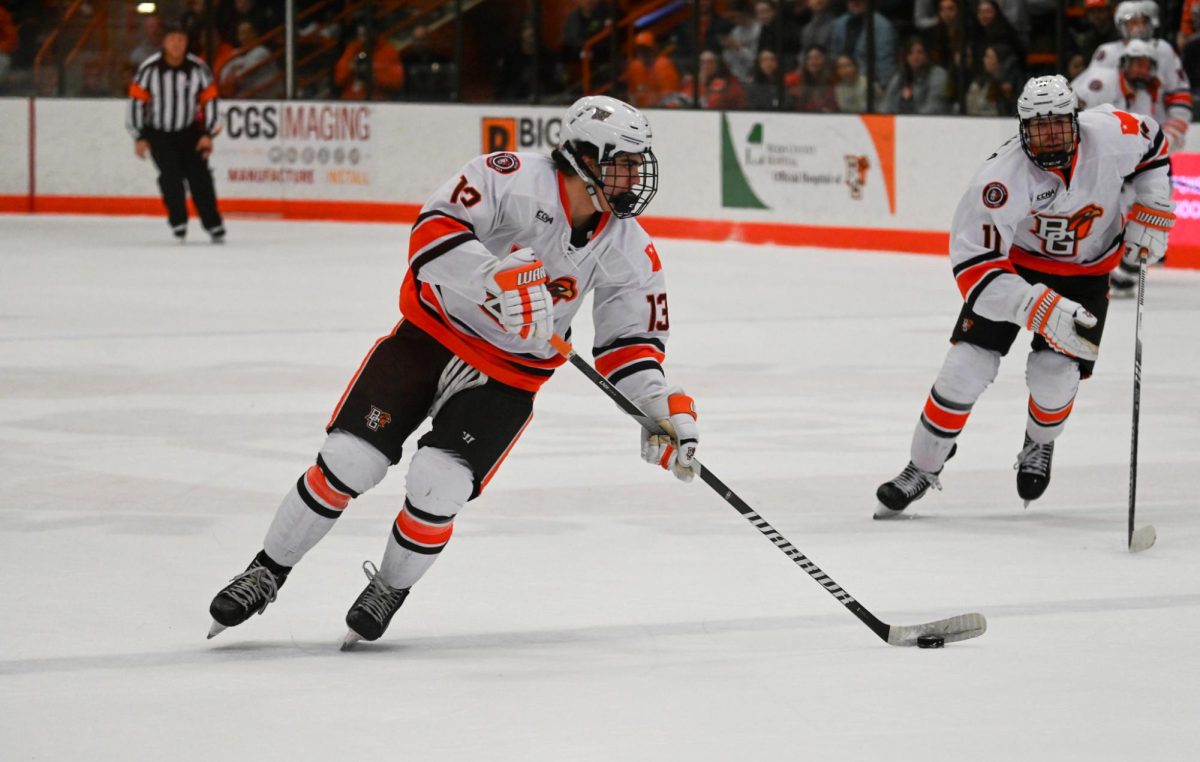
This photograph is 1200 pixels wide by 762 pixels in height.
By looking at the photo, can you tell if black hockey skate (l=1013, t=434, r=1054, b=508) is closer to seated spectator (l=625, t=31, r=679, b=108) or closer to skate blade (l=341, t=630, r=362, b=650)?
skate blade (l=341, t=630, r=362, b=650)

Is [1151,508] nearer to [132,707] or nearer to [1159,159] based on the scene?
[1159,159]

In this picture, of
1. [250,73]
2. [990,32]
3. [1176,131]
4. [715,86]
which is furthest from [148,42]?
[1176,131]

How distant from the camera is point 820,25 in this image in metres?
13.7

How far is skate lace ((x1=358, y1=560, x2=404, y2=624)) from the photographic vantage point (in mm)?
3816

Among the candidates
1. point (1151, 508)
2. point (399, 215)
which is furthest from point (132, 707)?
point (399, 215)

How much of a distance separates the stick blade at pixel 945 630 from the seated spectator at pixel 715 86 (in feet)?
34.1

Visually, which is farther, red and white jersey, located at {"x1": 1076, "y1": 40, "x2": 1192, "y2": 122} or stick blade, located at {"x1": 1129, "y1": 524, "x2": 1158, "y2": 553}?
red and white jersey, located at {"x1": 1076, "y1": 40, "x2": 1192, "y2": 122}

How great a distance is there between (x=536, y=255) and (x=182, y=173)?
10436mm

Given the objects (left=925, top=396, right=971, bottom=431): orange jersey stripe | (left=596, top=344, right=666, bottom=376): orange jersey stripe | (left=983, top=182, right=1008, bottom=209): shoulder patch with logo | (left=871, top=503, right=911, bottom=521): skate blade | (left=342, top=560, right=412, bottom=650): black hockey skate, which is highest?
(left=983, top=182, right=1008, bottom=209): shoulder patch with logo

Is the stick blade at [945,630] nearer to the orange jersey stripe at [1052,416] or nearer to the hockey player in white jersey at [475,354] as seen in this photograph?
the hockey player in white jersey at [475,354]

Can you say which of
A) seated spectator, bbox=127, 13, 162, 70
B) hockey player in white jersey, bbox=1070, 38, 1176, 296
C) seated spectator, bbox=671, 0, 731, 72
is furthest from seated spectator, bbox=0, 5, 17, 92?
hockey player in white jersey, bbox=1070, 38, 1176, 296

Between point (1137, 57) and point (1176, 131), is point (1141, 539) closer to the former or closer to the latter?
point (1176, 131)

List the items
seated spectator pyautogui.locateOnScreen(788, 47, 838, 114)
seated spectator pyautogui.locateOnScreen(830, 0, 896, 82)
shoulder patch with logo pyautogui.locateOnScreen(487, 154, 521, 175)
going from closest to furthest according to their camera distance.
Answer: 1. shoulder patch with logo pyautogui.locateOnScreen(487, 154, 521, 175)
2. seated spectator pyautogui.locateOnScreen(830, 0, 896, 82)
3. seated spectator pyautogui.locateOnScreen(788, 47, 838, 114)

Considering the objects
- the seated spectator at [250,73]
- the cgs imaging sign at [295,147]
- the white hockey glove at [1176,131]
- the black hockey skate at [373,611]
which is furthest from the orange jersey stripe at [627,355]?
the seated spectator at [250,73]
